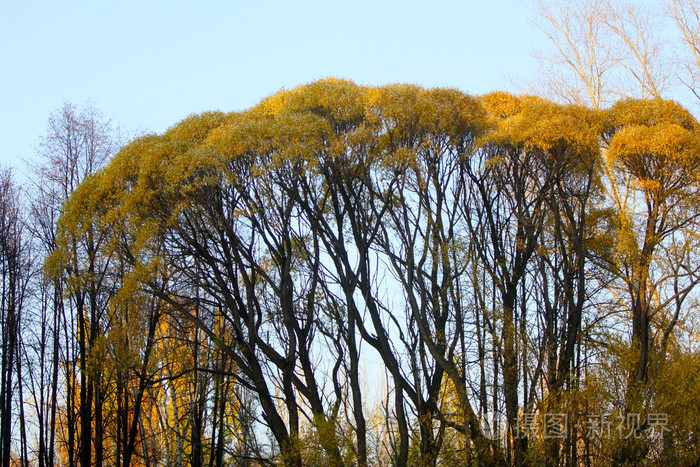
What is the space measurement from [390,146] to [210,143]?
3701mm

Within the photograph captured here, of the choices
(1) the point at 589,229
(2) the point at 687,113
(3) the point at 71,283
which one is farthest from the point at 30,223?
(2) the point at 687,113

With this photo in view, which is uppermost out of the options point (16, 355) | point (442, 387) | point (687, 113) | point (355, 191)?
point (687, 113)

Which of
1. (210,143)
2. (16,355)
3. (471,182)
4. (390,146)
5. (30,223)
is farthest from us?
(30,223)

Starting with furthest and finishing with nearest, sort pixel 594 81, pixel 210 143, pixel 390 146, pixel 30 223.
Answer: pixel 594 81, pixel 30 223, pixel 390 146, pixel 210 143

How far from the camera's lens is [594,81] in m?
19.5

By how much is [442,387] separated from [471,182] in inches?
184

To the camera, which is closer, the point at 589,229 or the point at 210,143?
the point at 210,143

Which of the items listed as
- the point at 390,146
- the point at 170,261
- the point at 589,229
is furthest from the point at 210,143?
the point at 589,229

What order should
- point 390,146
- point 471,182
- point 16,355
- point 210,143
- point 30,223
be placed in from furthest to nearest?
1. point 30,223
2. point 16,355
3. point 471,182
4. point 390,146
5. point 210,143

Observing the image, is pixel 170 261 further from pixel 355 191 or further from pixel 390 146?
pixel 390 146

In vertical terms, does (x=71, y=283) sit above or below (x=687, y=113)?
below

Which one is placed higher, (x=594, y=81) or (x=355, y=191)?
(x=594, y=81)

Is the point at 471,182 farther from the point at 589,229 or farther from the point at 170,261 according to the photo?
the point at 170,261

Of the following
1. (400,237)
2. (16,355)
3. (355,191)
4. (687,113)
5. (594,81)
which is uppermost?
(594,81)
